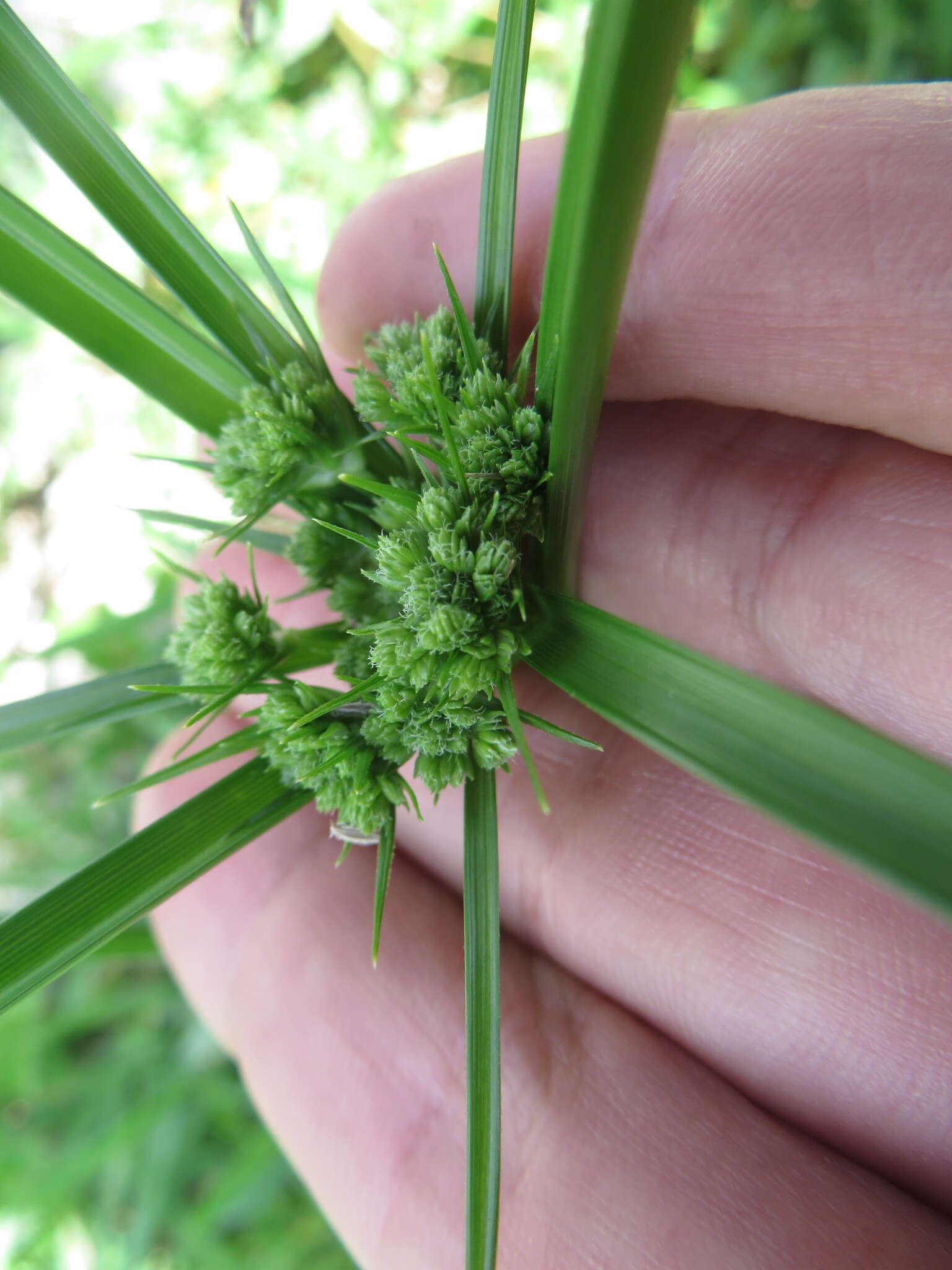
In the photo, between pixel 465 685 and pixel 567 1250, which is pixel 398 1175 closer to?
pixel 567 1250

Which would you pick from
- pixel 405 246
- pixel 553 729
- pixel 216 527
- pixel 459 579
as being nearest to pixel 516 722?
pixel 553 729

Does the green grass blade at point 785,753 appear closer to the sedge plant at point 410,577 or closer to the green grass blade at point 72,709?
the sedge plant at point 410,577

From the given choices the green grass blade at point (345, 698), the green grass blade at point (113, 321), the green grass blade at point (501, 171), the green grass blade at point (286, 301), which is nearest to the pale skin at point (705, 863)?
the green grass blade at point (501, 171)

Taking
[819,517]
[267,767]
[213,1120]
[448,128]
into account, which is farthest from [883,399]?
[213,1120]

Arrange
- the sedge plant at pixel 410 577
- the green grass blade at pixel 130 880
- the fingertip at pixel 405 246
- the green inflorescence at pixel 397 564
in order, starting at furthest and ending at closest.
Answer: the fingertip at pixel 405 246
the green inflorescence at pixel 397 564
the green grass blade at pixel 130 880
the sedge plant at pixel 410 577

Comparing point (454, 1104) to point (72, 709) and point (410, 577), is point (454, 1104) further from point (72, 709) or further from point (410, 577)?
point (410, 577)

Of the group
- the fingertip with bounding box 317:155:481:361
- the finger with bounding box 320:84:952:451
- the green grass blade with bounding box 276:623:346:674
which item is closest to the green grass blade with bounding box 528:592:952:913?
the green grass blade with bounding box 276:623:346:674
